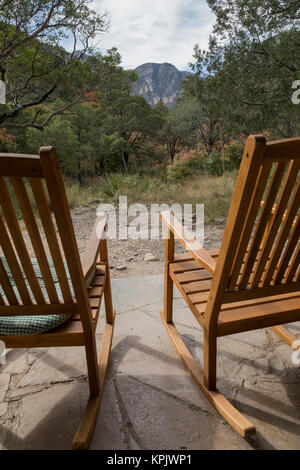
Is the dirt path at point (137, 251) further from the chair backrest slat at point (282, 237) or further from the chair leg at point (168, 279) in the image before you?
the chair backrest slat at point (282, 237)

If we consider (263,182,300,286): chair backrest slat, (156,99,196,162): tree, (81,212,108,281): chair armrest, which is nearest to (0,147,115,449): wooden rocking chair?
(81,212,108,281): chair armrest

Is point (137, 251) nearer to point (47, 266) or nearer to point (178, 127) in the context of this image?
point (47, 266)

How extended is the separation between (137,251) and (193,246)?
1.92 metres

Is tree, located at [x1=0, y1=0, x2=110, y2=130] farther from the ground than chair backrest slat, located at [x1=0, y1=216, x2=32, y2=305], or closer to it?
farther from the ground

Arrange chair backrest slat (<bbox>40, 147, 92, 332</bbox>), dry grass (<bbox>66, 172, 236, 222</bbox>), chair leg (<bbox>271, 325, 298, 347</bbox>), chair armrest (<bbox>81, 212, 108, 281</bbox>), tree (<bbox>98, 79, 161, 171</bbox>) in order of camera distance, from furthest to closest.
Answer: tree (<bbox>98, 79, 161, 171</bbox>)
dry grass (<bbox>66, 172, 236, 222</bbox>)
chair leg (<bbox>271, 325, 298, 347</bbox>)
chair armrest (<bbox>81, 212, 108, 281</bbox>)
chair backrest slat (<bbox>40, 147, 92, 332</bbox>)

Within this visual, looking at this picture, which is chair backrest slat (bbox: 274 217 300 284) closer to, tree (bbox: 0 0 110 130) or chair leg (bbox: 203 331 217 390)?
chair leg (bbox: 203 331 217 390)

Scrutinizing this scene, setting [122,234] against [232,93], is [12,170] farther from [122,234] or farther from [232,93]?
[232,93]

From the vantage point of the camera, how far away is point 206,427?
3.51ft

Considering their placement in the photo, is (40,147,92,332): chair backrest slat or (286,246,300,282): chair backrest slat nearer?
(40,147,92,332): chair backrest slat

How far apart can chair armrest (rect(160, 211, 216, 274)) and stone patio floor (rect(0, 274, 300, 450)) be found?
0.55m

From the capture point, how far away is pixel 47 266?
932 mm

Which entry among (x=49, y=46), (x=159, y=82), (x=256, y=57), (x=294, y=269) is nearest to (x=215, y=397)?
(x=294, y=269)

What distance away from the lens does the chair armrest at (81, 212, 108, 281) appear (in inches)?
42.9
